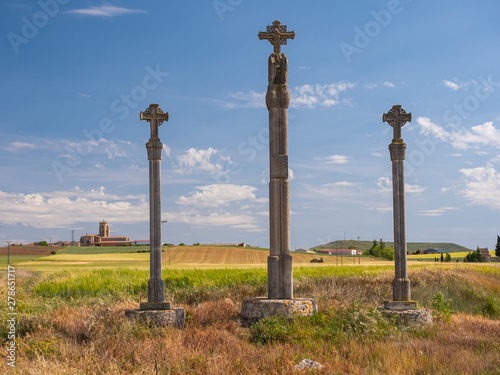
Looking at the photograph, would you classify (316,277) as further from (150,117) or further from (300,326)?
(150,117)

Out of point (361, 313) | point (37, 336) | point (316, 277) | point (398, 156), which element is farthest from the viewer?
point (316, 277)

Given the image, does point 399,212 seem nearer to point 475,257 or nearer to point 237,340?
point 237,340

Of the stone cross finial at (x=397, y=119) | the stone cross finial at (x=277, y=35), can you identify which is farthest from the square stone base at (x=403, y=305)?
the stone cross finial at (x=277, y=35)

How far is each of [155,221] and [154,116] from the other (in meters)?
2.97

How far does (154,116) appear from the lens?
13164 millimetres

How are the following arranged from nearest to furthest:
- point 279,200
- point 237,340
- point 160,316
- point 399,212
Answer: point 237,340
point 160,316
point 279,200
point 399,212

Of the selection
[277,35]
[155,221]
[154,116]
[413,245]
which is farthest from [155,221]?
[413,245]

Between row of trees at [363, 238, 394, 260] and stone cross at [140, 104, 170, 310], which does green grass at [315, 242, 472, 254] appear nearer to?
row of trees at [363, 238, 394, 260]

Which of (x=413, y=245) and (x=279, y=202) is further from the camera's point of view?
(x=413, y=245)

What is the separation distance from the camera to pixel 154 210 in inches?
504

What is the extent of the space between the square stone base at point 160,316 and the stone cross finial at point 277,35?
768 cm

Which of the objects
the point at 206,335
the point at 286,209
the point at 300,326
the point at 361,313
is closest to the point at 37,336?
the point at 206,335

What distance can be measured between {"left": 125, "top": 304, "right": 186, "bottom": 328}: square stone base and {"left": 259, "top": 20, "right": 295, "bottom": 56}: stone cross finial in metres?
7.68

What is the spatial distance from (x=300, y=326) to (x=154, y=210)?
197 inches
